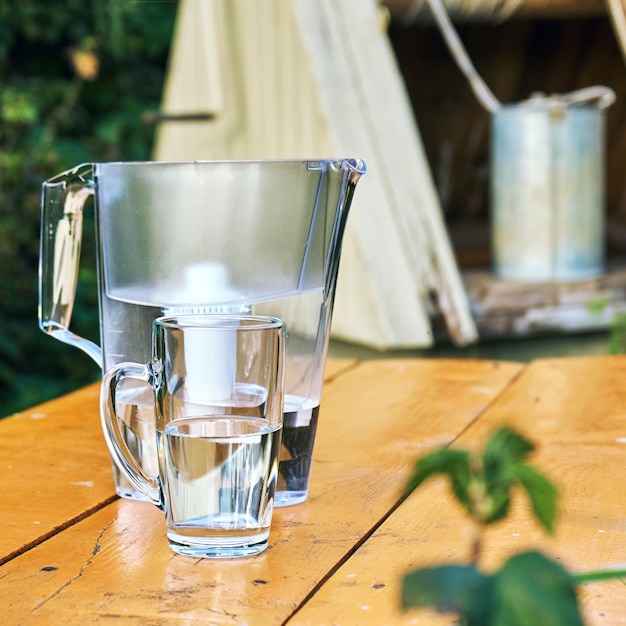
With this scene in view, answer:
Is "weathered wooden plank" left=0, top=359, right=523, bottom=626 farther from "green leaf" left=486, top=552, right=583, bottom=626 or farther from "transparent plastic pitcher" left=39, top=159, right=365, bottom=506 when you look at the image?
"green leaf" left=486, top=552, right=583, bottom=626

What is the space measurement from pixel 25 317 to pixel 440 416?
3260mm

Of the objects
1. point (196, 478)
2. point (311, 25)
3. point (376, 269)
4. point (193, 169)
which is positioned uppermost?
point (311, 25)

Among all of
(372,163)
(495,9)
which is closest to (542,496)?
(372,163)

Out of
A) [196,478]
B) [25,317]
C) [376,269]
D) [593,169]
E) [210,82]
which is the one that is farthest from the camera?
[25,317]

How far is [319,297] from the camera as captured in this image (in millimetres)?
659

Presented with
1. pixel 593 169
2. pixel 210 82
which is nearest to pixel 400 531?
pixel 593 169

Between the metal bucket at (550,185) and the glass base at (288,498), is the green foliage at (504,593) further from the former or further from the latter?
the metal bucket at (550,185)

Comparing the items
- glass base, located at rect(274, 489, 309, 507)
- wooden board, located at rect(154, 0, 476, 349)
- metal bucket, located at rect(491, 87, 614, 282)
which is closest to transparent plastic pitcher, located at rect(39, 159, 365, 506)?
glass base, located at rect(274, 489, 309, 507)

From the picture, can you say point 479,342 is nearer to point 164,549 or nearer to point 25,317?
point 164,549

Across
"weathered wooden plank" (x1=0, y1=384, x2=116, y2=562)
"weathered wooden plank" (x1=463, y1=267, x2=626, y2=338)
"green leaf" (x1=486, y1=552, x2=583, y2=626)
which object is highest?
"green leaf" (x1=486, y1=552, x2=583, y2=626)

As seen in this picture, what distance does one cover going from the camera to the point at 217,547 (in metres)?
0.54

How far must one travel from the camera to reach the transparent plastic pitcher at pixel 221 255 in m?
0.62

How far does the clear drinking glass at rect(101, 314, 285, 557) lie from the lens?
20.9 inches

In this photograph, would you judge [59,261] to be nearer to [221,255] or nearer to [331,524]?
[221,255]
